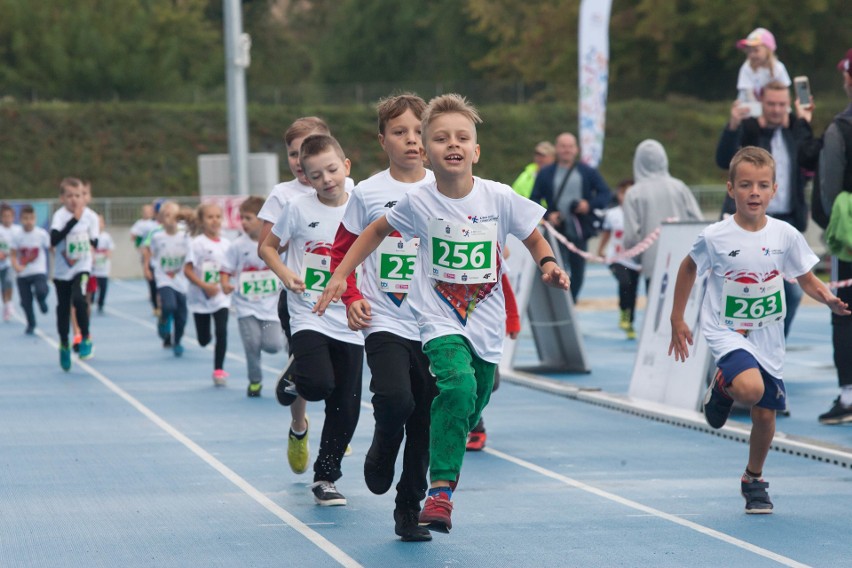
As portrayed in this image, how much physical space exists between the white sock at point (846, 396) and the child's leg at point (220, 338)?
5875 millimetres

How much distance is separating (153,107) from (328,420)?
45465 mm

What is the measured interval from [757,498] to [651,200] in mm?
8163

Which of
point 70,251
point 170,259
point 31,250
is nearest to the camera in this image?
point 70,251

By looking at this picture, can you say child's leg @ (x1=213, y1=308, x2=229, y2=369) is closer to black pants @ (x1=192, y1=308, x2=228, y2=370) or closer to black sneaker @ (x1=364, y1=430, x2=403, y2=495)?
black pants @ (x1=192, y1=308, x2=228, y2=370)

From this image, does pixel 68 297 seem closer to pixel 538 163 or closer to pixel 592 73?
pixel 538 163

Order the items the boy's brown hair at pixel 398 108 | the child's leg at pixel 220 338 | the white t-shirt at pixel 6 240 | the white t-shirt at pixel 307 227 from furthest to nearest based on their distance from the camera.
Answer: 1. the white t-shirt at pixel 6 240
2. the child's leg at pixel 220 338
3. the white t-shirt at pixel 307 227
4. the boy's brown hair at pixel 398 108

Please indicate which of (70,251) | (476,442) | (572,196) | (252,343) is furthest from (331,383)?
(572,196)

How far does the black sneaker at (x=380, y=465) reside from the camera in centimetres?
666

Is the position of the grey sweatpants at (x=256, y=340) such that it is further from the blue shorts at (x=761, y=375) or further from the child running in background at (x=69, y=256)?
the blue shorts at (x=761, y=375)

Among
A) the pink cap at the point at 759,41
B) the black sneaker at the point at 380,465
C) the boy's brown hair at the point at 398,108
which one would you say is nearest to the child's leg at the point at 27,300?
the pink cap at the point at 759,41

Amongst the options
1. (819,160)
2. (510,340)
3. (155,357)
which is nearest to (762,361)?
(819,160)

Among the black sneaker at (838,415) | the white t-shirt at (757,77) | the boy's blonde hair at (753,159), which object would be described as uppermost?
the white t-shirt at (757,77)

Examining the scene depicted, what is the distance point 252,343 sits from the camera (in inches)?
514

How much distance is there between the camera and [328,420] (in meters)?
Result: 7.55
